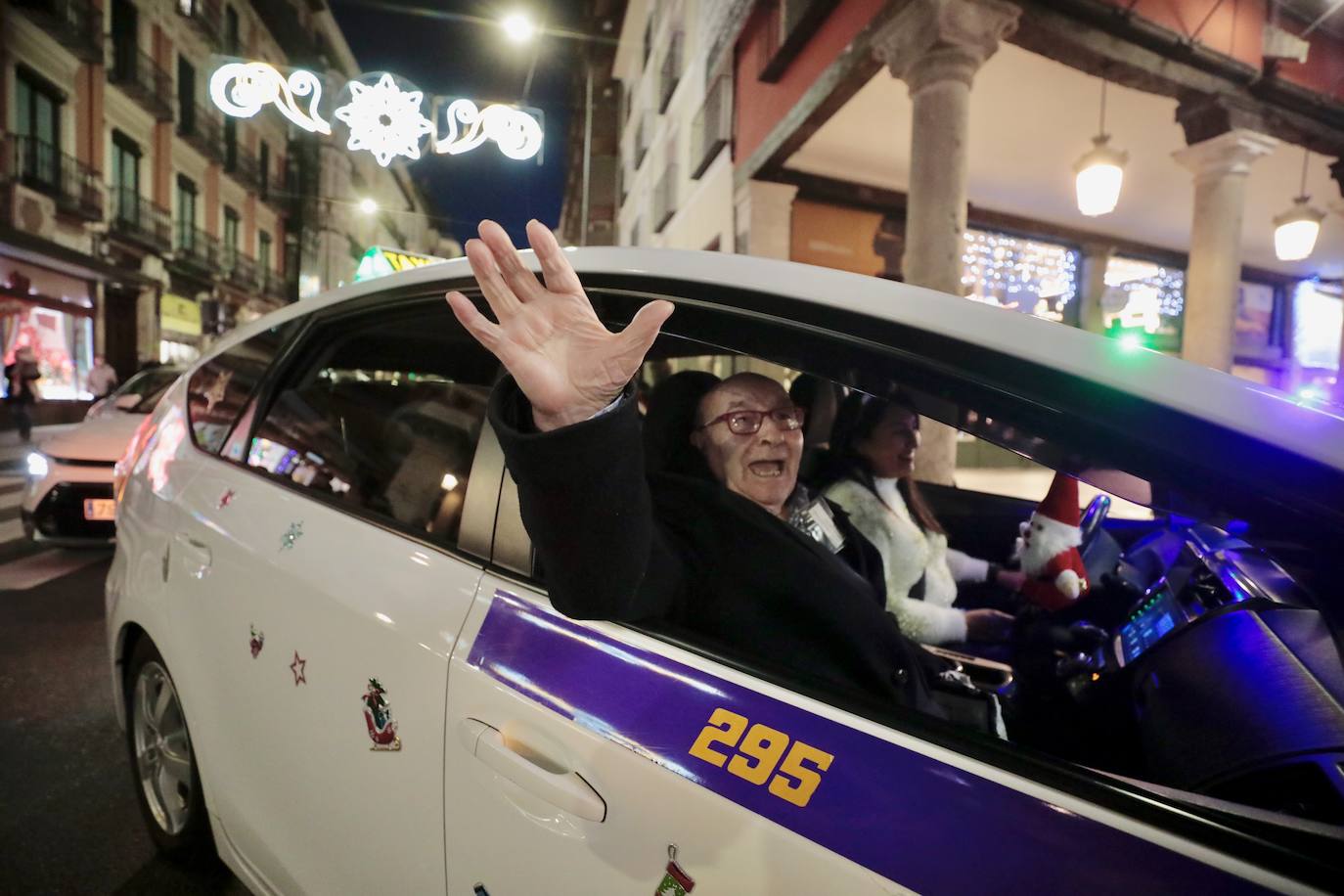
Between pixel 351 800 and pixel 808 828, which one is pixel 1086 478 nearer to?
pixel 808 828

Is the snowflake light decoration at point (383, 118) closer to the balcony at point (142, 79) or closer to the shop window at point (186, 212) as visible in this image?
the balcony at point (142, 79)

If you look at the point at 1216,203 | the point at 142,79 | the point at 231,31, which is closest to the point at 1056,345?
the point at 1216,203

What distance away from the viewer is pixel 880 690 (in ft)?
3.99

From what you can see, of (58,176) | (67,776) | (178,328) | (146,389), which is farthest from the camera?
(178,328)

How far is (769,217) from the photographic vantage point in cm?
854

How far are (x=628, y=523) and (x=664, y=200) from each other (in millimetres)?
14222

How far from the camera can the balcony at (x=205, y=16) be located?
23.8 m

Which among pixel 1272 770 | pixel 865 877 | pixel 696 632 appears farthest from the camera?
pixel 696 632

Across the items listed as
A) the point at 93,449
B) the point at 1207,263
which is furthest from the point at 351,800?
the point at 1207,263

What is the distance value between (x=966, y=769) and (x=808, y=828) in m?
0.19

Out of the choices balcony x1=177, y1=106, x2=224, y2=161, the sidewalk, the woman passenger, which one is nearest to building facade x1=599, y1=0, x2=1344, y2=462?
the woman passenger

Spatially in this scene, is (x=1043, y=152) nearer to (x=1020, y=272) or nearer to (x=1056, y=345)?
(x=1020, y=272)

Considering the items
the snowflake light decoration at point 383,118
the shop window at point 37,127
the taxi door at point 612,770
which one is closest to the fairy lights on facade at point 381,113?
the snowflake light decoration at point 383,118

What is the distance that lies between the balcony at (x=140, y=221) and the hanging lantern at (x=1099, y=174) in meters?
24.1
